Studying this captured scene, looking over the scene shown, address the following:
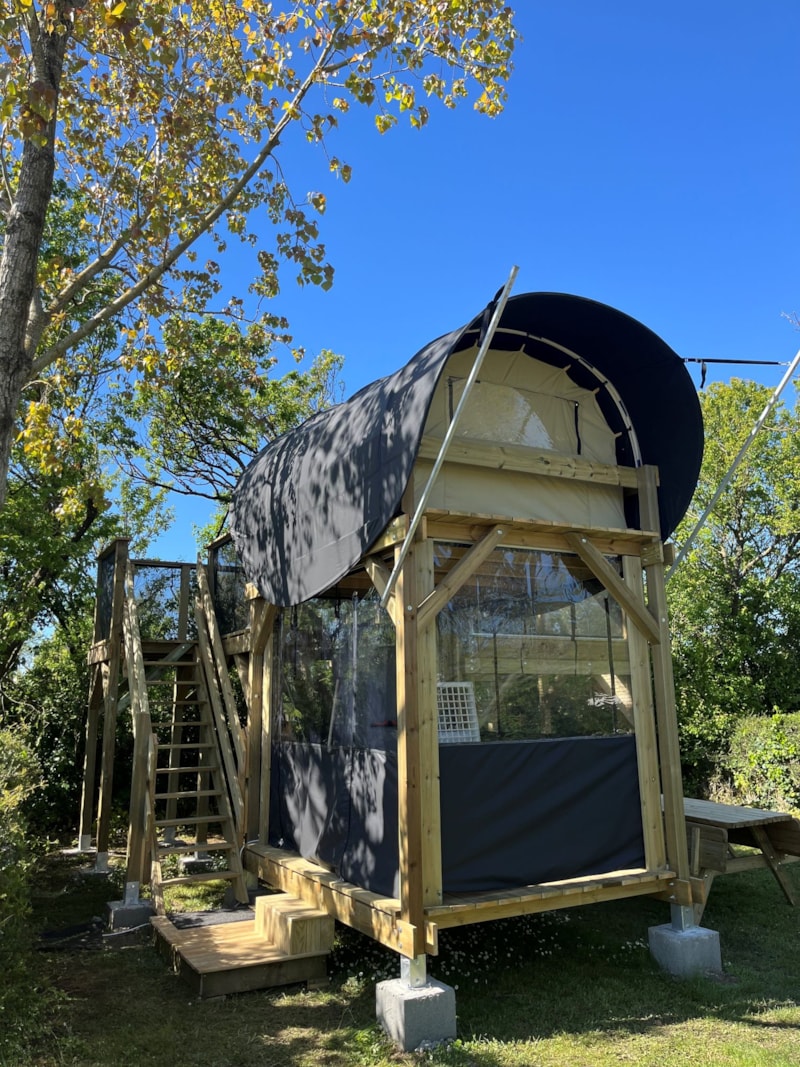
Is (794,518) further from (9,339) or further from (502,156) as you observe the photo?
(9,339)

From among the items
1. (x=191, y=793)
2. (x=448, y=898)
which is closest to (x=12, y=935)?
(x=448, y=898)

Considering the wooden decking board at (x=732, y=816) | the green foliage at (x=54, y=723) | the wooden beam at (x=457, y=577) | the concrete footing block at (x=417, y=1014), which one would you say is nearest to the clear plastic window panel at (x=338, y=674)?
the wooden beam at (x=457, y=577)

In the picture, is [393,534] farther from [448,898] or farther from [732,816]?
[732,816]

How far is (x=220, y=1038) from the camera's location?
3.99 m

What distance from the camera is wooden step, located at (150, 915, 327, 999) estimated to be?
15.0 ft

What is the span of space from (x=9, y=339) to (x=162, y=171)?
9.51ft

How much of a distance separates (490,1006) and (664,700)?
2.35 metres

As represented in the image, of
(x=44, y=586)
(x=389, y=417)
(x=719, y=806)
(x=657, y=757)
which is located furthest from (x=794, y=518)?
(x=44, y=586)

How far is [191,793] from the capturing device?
6680 mm

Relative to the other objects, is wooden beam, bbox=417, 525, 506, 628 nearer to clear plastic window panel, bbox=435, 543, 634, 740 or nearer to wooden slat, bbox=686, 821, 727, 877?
clear plastic window panel, bbox=435, 543, 634, 740

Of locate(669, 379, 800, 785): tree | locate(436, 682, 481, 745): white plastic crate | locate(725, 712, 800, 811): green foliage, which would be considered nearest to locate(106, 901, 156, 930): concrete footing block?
locate(436, 682, 481, 745): white plastic crate

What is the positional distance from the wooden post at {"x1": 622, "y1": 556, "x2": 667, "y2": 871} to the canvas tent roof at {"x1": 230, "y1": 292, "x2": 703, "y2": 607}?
97cm

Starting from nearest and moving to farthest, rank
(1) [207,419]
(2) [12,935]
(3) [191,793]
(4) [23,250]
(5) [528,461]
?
(2) [12,935], (4) [23,250], (5) [528,461], (3) [191,793], (1) [207,419]

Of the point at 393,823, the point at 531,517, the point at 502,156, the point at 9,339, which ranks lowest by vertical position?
A: the point at 393,823
